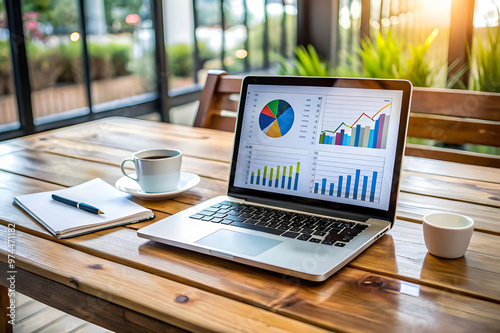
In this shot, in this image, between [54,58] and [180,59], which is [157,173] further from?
[180,59]

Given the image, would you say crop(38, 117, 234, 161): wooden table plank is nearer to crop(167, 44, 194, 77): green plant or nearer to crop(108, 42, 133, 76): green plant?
crop(108, 42, 133, 76): green plant

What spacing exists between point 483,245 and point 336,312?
1.03ft

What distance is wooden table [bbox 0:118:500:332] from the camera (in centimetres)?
55

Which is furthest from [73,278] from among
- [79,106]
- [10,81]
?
[79,106]

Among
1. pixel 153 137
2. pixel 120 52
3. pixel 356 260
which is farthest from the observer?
pixel 120 52

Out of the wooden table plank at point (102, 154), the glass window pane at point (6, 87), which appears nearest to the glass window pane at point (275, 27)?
the glass window pane at point (6, 87)

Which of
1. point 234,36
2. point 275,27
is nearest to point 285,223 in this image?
point 234,36

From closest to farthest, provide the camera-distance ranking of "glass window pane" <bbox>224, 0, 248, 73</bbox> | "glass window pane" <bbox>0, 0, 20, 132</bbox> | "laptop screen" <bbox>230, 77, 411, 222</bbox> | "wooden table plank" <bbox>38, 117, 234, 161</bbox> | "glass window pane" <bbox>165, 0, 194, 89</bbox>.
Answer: "laptop screen" <bbox>230, 77, 411, 222</bbox> → "wooden table plank" <bbox>38, 117, 234, 161</bbox> → "glass window pane" <bbox>0, 0, 20, 132</bbox> → "glass window pane" <bbox>165, 0, 194, 89</bbox> → "glass window pane" <bbox>224, 0, 248, 73</bbox>

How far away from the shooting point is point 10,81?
2.37m

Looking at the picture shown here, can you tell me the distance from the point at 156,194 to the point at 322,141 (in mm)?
327

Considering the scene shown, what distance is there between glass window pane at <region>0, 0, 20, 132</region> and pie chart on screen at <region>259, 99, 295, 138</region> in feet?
6.07

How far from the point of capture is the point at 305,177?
868 mm

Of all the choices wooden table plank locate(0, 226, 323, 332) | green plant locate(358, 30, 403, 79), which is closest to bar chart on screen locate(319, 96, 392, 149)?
wooden table plank locate(0, 226, 323, 332)

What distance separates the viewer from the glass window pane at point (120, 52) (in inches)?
111
